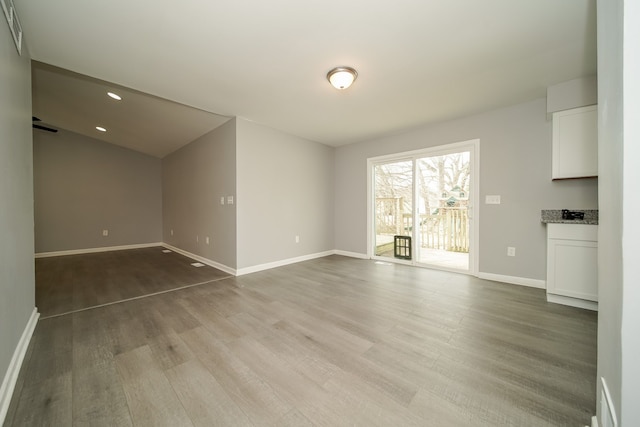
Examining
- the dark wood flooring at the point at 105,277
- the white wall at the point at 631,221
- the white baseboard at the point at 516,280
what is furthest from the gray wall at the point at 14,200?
the white baseboard at the point at 516,280

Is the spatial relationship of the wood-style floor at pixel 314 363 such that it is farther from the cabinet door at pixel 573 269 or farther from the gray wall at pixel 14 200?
the gray wall at pixel 14 200

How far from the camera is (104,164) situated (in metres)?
5.71

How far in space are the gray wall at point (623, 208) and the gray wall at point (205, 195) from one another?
3.59 metres

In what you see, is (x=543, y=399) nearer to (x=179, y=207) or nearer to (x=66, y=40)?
(x=66, y=40)

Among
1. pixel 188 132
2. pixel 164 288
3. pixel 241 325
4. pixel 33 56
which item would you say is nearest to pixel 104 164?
pixel 188 132

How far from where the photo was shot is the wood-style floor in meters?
1.14

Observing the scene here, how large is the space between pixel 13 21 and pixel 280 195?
10.1 feet

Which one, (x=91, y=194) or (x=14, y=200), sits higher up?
(x=91, y=194)

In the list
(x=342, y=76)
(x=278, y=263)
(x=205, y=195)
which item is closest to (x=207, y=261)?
(x=205, y=195)

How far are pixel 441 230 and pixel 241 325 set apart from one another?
4493 mm

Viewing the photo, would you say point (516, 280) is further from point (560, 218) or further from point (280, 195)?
point (280, 195)

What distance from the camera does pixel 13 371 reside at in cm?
136

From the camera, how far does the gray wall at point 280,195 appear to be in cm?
360

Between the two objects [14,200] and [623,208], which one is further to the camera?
[14,200]
